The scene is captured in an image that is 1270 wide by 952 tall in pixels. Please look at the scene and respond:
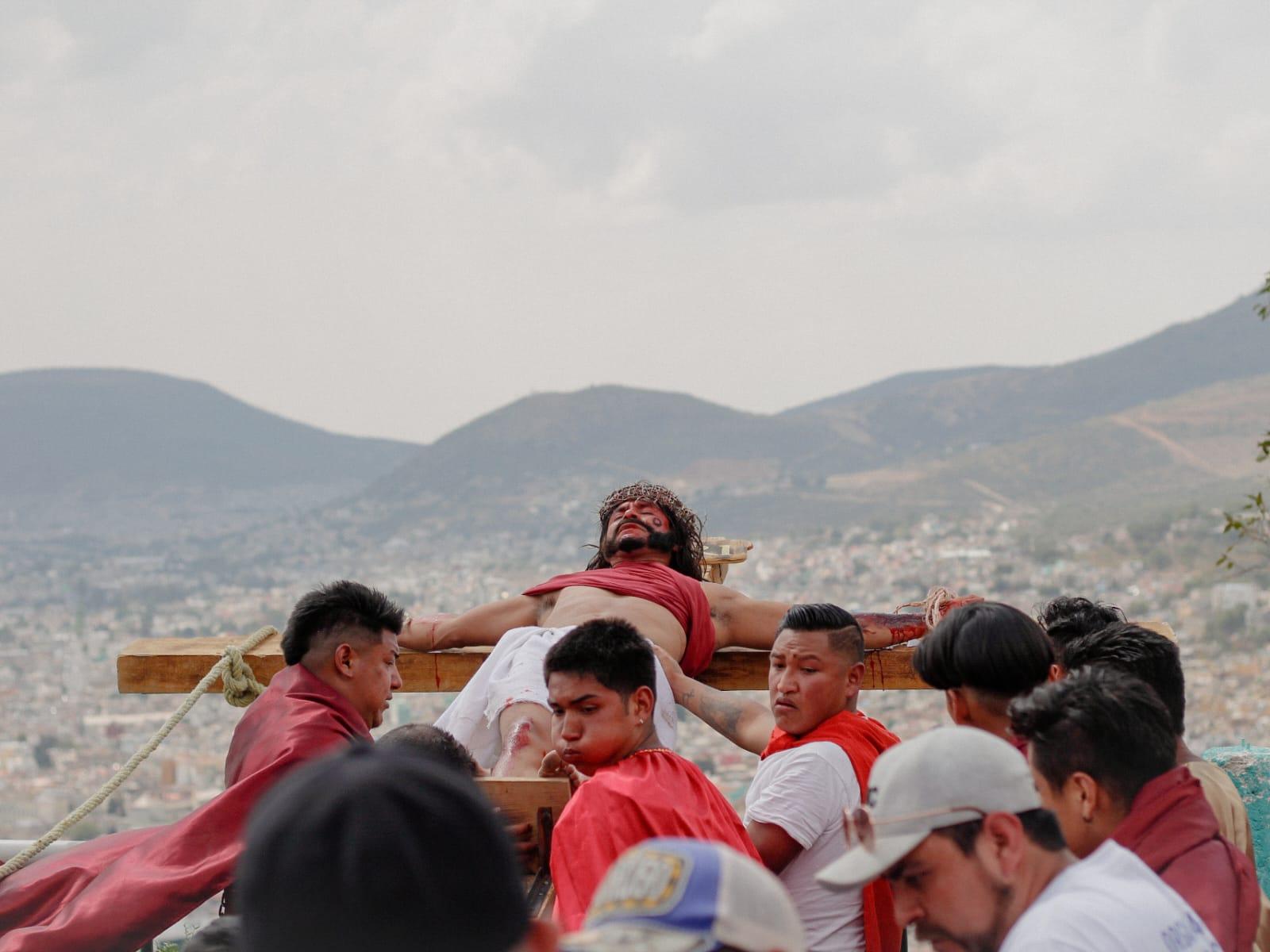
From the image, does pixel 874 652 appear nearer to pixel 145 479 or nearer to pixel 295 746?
pixel 295 746

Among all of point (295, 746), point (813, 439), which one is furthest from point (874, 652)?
point (813, 439)

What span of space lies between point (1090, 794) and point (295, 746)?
2.31 m

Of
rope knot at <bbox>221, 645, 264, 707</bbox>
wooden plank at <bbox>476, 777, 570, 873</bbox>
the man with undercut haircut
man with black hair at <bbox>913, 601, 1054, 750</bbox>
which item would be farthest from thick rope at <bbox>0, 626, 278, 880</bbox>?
the man with undercut haircut

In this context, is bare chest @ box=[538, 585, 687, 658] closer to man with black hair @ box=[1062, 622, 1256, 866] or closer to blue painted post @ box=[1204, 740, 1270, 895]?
blue painted post @ box=[1204, 740, 1270, 895]

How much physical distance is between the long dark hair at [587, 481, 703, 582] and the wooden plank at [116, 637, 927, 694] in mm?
754

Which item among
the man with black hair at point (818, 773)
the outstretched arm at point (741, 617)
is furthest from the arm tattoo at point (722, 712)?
the outstretched arm at point (741, 617)

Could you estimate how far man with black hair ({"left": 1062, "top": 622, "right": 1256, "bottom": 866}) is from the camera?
321 centimetres

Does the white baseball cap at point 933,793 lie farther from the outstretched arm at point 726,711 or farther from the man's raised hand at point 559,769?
the outstretched arm at point 726,711

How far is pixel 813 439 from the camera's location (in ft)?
205

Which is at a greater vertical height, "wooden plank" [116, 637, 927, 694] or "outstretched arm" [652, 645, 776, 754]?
"wooden plank" [116, 637, 927, 694]

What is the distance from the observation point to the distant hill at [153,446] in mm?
78500

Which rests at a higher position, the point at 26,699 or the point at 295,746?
the point at 295,746

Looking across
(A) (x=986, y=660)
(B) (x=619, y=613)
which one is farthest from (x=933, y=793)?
(B) (x=619, y=613)

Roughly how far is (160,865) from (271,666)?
150 cm
